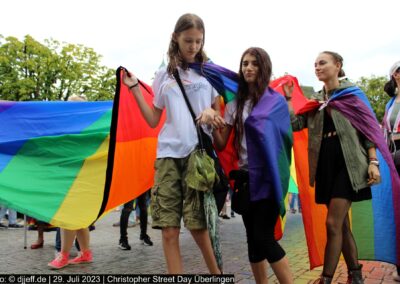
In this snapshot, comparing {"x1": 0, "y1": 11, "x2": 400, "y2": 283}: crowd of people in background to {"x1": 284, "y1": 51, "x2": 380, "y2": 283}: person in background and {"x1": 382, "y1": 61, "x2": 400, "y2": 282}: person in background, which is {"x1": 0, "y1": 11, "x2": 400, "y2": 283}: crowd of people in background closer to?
{"x1": 284, "y1": 51, "x2": 380, "y2": 283}: person in background

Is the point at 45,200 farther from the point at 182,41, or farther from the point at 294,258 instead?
the point at 294,258

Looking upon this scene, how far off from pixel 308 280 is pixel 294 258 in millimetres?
1107

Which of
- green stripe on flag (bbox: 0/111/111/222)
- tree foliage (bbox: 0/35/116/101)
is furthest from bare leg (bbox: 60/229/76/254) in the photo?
tree foliage (bbox: 0/35/116/101)

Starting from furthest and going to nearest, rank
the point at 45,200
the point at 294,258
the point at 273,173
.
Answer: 1. the point at 294,258
2. the point at 45,200
3. the point at 273,173

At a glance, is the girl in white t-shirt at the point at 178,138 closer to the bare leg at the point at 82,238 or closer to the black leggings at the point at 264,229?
the black leggings at the point at 264,229

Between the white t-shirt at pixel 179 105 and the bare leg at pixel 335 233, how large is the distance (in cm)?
123

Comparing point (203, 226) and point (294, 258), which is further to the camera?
point (294, 258)

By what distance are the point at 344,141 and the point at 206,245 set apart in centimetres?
140

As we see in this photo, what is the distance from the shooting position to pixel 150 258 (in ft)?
17.4

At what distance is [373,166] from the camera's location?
11.0ft

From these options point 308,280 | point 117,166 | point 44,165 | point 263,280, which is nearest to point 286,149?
point 263,280

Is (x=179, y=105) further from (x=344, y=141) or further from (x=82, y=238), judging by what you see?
(x=82, y=238)

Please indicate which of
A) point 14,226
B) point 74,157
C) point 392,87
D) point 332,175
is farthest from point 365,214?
point 14,226

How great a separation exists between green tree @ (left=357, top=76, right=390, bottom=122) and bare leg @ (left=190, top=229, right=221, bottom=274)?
47814 millimetres
